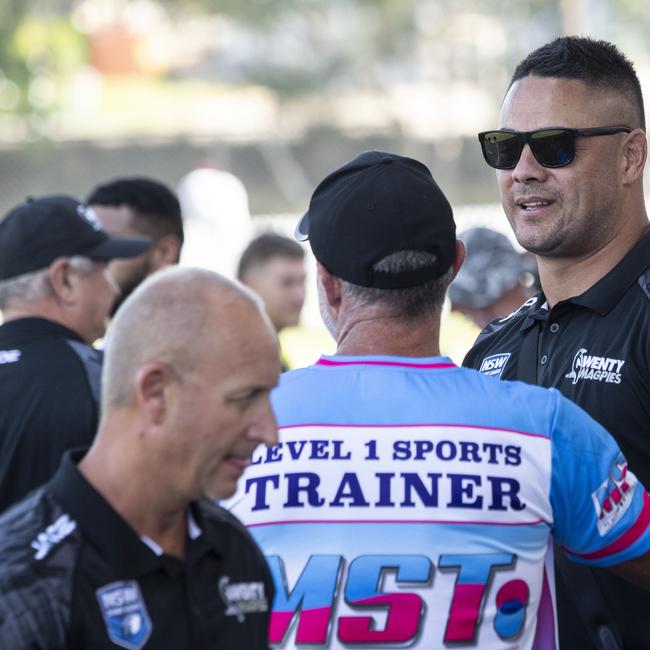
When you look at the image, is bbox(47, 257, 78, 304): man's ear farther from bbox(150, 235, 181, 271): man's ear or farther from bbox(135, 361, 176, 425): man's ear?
bbox(135, 361, 176, 425): man's ear

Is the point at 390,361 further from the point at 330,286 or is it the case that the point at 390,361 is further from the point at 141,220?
the point at 141,220

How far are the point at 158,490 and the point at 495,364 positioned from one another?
1779 millimetres

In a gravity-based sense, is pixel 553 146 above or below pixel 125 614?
above

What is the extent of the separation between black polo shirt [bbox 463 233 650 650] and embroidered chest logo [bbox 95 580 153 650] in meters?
1.40

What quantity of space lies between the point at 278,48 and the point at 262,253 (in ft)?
68.2

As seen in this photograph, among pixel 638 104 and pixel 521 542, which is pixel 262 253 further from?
pixel 521 542

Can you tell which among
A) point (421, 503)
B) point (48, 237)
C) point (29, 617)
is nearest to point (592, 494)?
point (421, 503)

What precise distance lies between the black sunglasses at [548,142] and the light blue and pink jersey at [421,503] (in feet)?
3.88

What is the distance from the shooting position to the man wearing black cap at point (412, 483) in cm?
242

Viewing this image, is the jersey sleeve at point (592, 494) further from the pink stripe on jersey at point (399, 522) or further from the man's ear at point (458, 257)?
the man's ear at point (458, 257)

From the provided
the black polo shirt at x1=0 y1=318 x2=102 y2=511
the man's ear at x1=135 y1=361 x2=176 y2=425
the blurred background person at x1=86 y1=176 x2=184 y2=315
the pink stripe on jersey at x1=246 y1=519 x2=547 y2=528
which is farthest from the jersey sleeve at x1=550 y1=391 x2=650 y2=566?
the blurred background person at x1=86 y1=176 x2=184 y2=315

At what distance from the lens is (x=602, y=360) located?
325 cm

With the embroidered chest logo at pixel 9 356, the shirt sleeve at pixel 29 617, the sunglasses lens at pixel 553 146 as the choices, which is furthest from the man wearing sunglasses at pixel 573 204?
the shirt sleeve at pixel 29 617

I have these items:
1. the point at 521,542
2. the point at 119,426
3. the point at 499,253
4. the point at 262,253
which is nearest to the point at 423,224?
the point at 521,542
